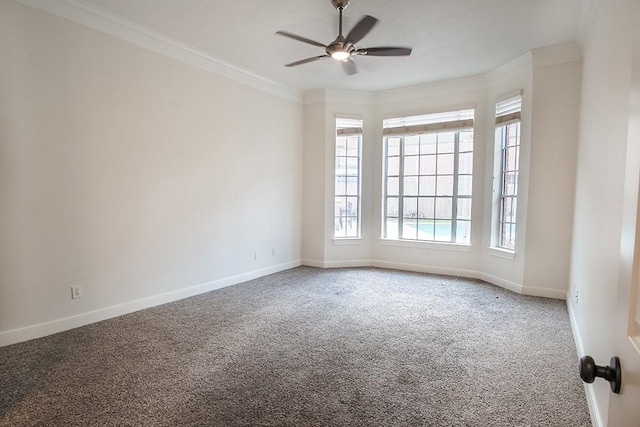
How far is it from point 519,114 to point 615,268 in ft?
10.8

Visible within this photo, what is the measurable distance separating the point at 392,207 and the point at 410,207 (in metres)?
0.30

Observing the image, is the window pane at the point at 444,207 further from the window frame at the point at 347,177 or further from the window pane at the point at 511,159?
the window frame at the point at 347,177

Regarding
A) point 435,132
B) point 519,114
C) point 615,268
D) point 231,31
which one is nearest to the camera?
point 615,268

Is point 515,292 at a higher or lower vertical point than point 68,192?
lower

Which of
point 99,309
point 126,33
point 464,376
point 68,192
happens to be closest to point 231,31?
point 126,33

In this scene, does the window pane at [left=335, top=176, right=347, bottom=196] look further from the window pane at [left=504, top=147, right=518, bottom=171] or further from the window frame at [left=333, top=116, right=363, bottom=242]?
the window pane at [left=504, top=147, right=518, bottom=171]

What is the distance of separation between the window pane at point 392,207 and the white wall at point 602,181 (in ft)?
9.49

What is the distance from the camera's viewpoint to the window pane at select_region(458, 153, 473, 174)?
5093 millimetres

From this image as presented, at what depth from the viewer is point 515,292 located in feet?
14.2

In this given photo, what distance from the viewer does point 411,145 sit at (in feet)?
18.3

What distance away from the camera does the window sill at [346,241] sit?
18.8 ft

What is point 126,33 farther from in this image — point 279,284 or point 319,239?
point 319,239

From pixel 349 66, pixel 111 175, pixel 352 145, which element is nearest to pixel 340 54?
pixel 349 66

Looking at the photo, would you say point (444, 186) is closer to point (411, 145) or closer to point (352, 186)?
point (411, 145)
